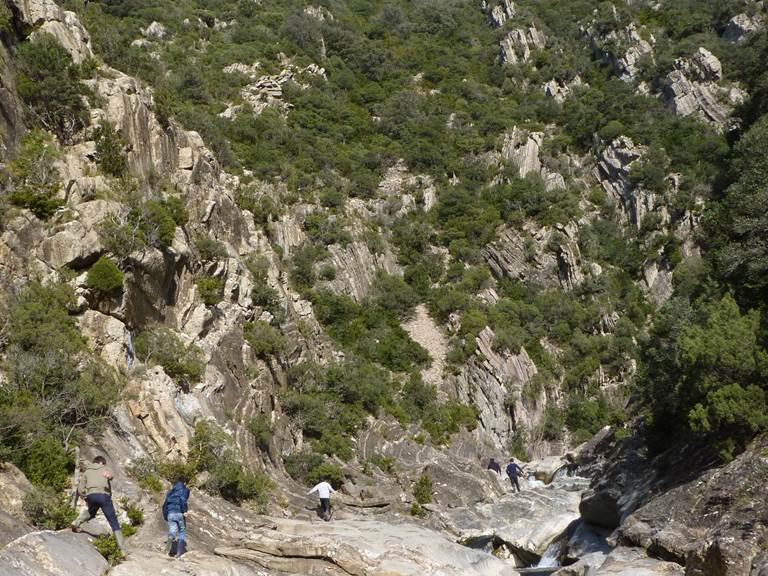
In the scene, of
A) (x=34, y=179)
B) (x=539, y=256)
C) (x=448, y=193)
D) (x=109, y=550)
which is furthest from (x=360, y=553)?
(x=448, y=193)

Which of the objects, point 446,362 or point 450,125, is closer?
Answer: point 446,362

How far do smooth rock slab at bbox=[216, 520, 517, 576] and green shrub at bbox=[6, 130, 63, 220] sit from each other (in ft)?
37.8

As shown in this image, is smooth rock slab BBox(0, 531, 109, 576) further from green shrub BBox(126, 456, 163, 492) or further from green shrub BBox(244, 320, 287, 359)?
green shrub BBox(244, 320, 287, 359)

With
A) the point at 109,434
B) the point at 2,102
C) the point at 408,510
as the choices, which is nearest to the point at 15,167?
the point at 2,102

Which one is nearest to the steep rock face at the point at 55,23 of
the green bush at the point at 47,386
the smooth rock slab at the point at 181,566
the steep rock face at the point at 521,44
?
the green bush at the point at 47,386

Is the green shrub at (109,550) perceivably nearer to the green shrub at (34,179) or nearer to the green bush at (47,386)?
the green bush at (47,386)

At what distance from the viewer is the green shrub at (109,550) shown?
32.2 feet

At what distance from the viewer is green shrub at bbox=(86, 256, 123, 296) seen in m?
17.6

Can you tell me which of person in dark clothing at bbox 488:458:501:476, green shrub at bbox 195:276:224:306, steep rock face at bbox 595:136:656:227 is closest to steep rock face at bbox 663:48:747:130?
steep rock face at bbox 595:136:656:227

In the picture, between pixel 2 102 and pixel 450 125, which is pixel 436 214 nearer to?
pixel 450 125

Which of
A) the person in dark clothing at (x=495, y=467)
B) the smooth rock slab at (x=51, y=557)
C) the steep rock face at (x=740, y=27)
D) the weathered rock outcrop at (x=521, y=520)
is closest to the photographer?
the smooth rock slab at (x=51, y=557)

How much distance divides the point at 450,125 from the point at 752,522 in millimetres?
49681

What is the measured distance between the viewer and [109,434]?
15016mm

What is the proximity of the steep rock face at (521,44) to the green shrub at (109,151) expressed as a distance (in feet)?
175
